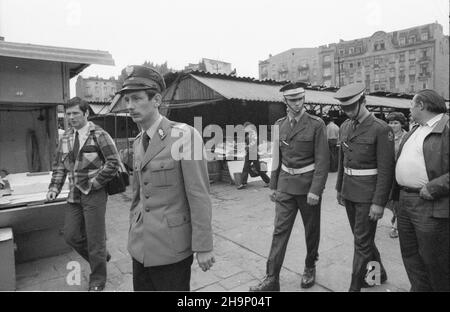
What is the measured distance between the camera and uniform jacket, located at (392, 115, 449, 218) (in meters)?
2.34

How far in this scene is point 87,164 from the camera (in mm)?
3443

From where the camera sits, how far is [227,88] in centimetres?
935

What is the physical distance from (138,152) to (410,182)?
2.16 metres

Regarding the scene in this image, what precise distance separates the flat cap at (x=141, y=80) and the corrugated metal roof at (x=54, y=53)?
2927 millimetres

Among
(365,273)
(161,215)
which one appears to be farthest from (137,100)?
(365,273)

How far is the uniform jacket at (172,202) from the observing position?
6.35ft

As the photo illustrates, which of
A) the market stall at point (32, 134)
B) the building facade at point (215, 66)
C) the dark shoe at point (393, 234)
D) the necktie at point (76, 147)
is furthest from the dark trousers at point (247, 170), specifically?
the building facade at point (215, 66)

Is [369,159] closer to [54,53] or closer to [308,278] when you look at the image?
[308,278]

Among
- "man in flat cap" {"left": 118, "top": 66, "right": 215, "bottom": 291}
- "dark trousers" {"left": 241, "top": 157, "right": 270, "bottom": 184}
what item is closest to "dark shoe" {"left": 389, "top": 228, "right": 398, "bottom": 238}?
"man in flat cap" {"left": 118, "top": 66, "right": 215, "bottom": 291}

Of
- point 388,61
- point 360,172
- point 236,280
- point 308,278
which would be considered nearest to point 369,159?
point 360,172

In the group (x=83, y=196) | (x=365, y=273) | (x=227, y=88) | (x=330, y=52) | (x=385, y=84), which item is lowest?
(x=365, y=273)

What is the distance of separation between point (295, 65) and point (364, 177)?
69.0 m

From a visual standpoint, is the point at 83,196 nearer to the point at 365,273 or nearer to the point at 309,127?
the point at 309,127

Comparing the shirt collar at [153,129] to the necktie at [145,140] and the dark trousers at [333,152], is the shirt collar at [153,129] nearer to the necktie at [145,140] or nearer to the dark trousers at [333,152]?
the necktie at [145,140]
